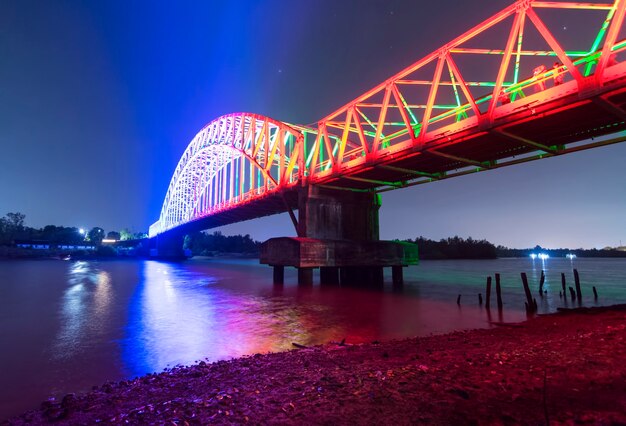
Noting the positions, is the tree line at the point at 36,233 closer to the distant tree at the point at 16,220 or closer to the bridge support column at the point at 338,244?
the distant tree at the point at 16,220

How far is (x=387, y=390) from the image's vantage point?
17.6 feet

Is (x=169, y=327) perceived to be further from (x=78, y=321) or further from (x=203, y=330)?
(x=78, y=321)

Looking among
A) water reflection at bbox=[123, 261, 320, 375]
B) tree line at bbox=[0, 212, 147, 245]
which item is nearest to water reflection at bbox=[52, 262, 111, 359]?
water reflection at bbox=[123, 261, 320, 375]

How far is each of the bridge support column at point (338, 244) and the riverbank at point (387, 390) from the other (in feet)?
65.0

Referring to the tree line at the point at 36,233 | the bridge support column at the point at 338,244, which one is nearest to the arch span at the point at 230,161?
the bridge support column at the point at 338,244

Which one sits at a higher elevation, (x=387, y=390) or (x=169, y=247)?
(x=169, y=247)

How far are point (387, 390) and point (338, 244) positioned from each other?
24.3m

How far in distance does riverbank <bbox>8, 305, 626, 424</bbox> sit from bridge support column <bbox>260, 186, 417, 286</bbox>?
19.8 metres

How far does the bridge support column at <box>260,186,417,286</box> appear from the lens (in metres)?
28.6

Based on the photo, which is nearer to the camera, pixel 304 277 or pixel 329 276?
pixel 304 277

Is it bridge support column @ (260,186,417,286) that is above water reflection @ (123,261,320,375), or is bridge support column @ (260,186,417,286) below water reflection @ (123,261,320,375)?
above

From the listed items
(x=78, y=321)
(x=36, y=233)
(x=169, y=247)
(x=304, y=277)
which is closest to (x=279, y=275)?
(x=304, y=277)

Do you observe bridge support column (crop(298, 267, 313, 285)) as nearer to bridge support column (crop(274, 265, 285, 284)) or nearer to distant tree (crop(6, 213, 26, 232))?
bridge support column (crop(274, 265, 285, 284))

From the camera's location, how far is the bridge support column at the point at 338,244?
2864 centimetres
